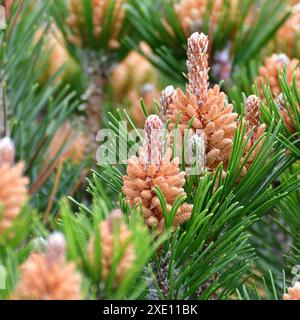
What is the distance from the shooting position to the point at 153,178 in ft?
1.43

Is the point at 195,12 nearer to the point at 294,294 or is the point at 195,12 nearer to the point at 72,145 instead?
the point at 72,145

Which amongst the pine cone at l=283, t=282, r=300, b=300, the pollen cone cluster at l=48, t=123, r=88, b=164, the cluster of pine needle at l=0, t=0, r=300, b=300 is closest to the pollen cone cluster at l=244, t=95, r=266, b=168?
the cluster of pine needle at l=0, t=0, r=300, b=300

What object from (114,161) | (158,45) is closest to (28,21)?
(158,45)

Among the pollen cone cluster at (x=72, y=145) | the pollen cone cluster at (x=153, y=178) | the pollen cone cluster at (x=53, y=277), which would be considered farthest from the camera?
the pollen cone cluster at (x=72, y=145)

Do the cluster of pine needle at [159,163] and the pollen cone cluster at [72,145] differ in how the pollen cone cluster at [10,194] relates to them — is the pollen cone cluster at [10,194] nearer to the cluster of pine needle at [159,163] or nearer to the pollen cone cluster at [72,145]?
the cluster of pine needle at [159,163]

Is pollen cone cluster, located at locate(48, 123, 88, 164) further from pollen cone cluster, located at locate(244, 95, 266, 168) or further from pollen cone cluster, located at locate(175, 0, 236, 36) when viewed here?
pollen cone cluster, located at locate(244, 95, 266, 168)

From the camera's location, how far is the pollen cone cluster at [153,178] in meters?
0.43

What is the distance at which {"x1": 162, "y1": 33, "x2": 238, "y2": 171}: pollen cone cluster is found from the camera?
48 centimetres

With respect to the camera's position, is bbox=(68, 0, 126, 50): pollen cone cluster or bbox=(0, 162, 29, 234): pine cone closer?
bbox=(0, 162, 29, 234): pine cone

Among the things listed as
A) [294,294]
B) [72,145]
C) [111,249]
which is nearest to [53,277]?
[111,249]

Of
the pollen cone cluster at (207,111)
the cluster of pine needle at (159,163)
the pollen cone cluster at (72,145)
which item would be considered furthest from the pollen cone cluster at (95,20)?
the pollen cone cluster at (207,111)

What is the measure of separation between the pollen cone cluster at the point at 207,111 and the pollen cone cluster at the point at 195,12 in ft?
1.04

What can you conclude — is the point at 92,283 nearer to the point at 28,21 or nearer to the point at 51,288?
the point at 51,288

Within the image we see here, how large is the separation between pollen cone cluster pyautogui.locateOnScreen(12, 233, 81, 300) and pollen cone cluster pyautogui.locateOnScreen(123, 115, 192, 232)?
117 millimetres
